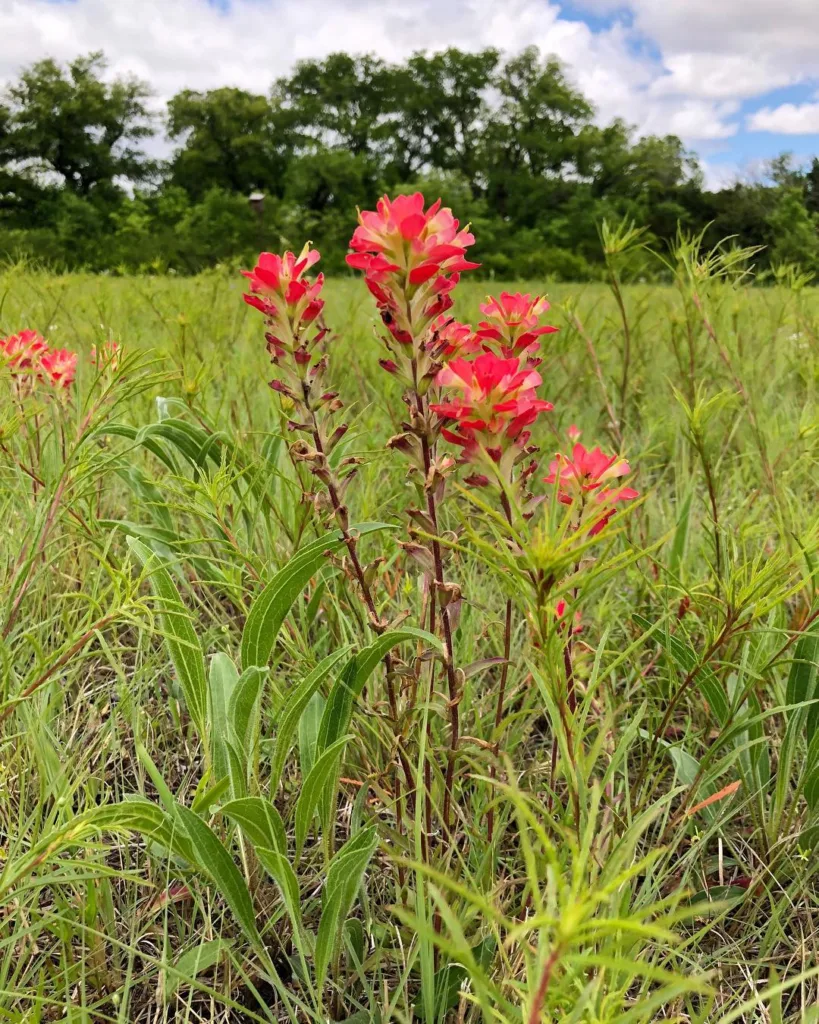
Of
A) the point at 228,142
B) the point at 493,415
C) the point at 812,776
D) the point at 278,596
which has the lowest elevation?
the point at 812,776

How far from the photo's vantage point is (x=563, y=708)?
695mm

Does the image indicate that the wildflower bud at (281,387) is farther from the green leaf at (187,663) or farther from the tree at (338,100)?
the tree at (338,100)

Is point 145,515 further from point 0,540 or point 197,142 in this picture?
point 197,142

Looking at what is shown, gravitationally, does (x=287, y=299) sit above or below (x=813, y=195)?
below

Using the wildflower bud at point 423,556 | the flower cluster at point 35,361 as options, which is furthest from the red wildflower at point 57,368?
the wildflower bud at point 423,556

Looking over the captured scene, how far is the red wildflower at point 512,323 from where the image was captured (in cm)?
98

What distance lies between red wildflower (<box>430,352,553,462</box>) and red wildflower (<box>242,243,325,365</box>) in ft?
0.76

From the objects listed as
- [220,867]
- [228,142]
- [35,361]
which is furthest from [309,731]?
[228,142]


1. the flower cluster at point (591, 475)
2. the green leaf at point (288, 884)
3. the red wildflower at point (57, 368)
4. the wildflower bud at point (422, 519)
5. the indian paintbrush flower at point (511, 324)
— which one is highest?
the indian paintbrush flower at point (511, 324)

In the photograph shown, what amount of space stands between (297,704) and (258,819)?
0.46ft

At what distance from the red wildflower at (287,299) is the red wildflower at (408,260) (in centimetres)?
10

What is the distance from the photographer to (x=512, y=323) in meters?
0.99

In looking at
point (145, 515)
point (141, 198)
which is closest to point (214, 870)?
point (145, 515)

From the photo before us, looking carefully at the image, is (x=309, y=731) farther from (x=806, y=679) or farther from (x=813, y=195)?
(x=813, y=195)
